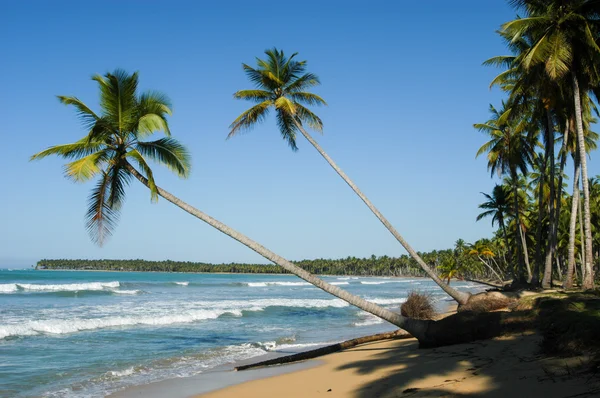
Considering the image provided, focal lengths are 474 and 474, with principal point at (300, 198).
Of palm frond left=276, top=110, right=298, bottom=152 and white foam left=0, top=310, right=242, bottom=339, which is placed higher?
palm frond left=276, top=110, right=298, bottom=152

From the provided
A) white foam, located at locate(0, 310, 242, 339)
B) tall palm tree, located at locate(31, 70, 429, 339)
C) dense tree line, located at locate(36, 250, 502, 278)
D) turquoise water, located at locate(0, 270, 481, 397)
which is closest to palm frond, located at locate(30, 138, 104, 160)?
tall palm tree, located at locate(31, 70, 429, 339)

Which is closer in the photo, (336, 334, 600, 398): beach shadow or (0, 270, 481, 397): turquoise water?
(336, 334, 600, 398): beach shadow

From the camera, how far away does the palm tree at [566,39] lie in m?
16.2

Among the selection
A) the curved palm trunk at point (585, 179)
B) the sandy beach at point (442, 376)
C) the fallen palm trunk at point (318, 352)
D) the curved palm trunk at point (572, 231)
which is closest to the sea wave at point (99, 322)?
the fallen palm trunk at point (318, 352)

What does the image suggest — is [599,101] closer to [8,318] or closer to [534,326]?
[534,326]

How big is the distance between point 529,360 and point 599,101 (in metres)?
16.6

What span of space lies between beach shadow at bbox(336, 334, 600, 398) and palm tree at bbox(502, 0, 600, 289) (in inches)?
426

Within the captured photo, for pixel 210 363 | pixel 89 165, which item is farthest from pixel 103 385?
pixel 89 165

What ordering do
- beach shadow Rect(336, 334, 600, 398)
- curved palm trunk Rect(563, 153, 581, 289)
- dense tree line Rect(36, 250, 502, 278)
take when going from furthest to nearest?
dense tree line Rect(36, 250, 502, 278) < curved palm trunk Rect(563, 153, 581, 289) < beach shadow Rect(336, 334, 600, 398)

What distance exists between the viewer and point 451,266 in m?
56.9

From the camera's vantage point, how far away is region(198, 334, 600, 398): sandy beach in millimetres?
5805

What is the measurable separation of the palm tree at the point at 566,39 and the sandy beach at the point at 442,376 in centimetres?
1074

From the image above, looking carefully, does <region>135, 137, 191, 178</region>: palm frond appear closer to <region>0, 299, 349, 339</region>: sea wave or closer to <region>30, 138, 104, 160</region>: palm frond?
<region>30, 138, 104, 160</region>: palm frond

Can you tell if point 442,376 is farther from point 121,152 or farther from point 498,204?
point 498,204
